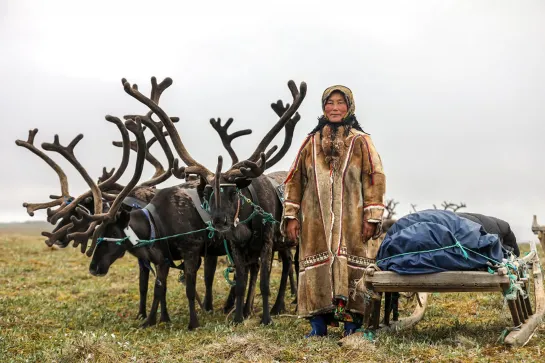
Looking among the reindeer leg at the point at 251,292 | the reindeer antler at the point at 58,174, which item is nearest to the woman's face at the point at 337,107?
the reindeer leg at the point at 251,292

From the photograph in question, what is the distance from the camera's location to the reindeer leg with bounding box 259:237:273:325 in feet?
27.5

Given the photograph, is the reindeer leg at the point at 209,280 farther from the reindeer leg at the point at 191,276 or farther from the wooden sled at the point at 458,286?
the wooden sled at the point at 458,286

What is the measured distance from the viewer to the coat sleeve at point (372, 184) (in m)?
6.73

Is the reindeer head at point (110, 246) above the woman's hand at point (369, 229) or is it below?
below

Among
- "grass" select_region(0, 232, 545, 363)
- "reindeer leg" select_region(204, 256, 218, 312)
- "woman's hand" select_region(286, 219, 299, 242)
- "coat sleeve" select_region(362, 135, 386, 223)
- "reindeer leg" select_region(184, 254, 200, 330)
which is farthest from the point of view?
"reindeer leg" select_region(204, 256, 218, 312)

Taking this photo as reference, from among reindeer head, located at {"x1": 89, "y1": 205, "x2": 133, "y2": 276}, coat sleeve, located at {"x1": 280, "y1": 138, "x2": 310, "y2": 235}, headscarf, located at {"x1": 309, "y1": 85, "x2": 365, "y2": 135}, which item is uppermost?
headscarf, located at {"x1": 309, "y1": 85, "x2": 365, "y2": 135}

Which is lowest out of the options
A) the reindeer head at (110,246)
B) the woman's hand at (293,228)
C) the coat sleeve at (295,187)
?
the reindeer head at (110,246)

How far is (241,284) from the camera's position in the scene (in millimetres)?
8648

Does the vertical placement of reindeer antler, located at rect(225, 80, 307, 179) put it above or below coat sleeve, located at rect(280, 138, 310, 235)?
above

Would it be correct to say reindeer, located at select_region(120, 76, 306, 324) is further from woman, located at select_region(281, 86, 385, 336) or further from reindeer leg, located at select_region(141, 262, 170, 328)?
woman, located at select_region(281, 86, 385, 336)

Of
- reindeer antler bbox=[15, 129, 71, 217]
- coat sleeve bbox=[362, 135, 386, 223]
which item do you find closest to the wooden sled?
coat sleeve bbox=[362, 135, 386, 223]

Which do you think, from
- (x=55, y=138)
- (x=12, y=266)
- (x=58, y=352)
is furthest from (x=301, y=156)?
(x=12, y=266)

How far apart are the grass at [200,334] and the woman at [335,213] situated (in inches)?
18.4

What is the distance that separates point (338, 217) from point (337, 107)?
1234mm
